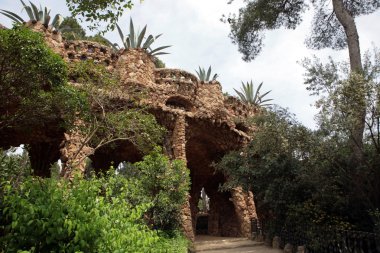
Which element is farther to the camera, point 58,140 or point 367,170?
point 58,140

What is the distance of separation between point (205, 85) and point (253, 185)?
6.08 metres

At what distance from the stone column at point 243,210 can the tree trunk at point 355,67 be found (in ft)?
27.5

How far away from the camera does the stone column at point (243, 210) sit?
52.9 ft

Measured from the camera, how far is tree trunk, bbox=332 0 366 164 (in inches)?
334

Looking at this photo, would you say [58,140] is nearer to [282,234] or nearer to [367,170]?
[282,234]

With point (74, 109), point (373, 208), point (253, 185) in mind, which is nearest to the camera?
point (373, 208)

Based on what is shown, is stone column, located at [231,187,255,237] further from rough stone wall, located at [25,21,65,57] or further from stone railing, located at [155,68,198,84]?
rough stone wall, located at [25,21,65,57]

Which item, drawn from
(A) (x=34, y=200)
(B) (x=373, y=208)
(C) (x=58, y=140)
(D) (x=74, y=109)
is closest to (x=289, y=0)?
(B) (x=373, y=208)

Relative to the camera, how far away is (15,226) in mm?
3447

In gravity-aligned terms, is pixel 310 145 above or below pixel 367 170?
above

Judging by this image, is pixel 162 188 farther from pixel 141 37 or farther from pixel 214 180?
pixel 214 180

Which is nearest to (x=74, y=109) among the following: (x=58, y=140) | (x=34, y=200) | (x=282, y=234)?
(x=34, y=200)

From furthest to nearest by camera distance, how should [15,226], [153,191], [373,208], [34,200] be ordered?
[153,191] → [373,208] → [34,200] → [15,226]

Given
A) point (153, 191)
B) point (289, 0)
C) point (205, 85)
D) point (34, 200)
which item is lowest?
point (34, 200)
